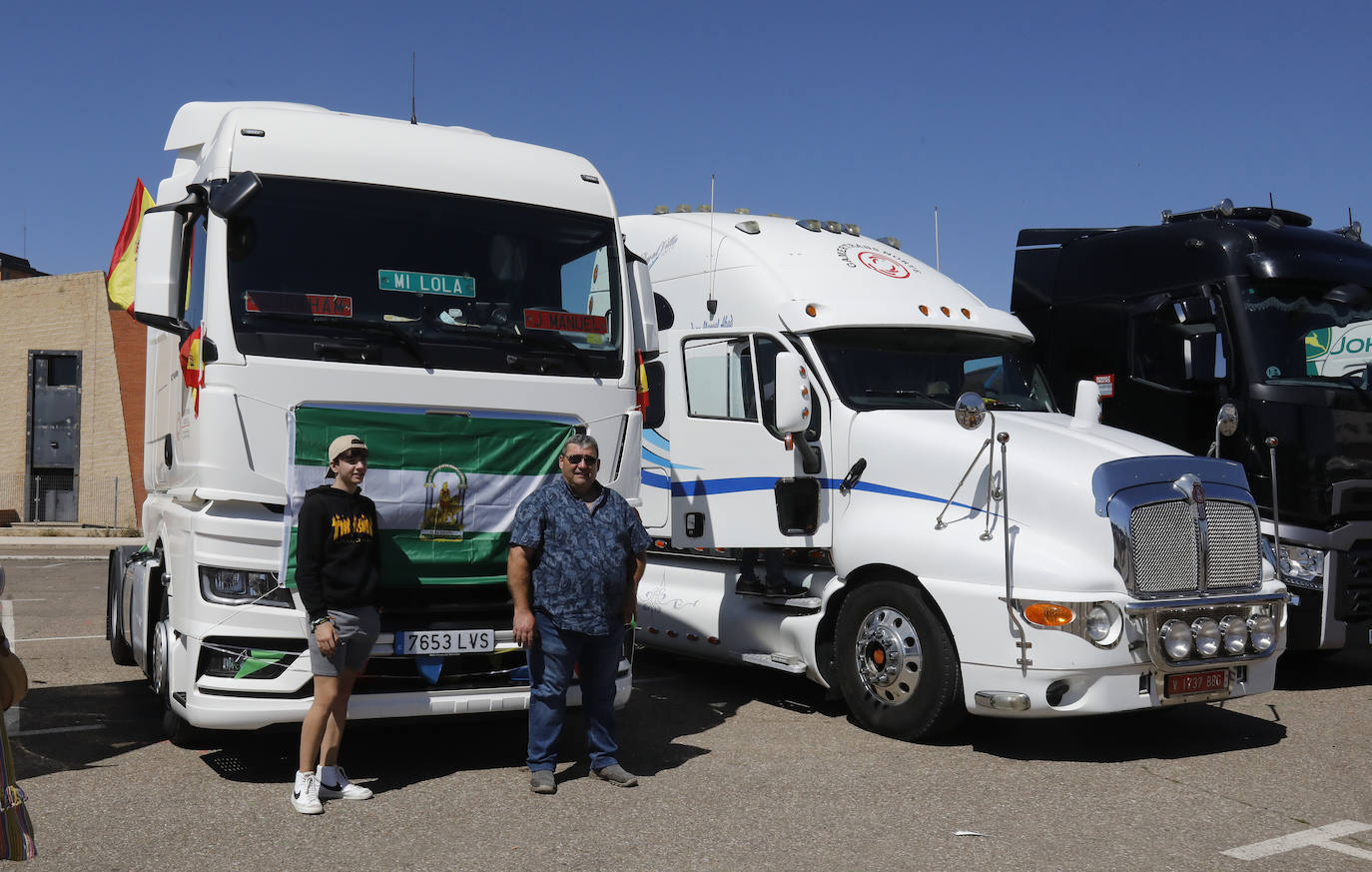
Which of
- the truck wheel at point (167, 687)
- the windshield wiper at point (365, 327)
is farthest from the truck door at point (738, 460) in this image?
the truck wheel at point (167, 687)

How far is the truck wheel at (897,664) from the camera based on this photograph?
7219mm

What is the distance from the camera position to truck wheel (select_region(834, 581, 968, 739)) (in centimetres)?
722

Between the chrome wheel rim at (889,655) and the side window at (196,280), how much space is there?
4.26 m

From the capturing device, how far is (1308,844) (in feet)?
18.2

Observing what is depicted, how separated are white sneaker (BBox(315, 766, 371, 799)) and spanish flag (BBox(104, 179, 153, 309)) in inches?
166

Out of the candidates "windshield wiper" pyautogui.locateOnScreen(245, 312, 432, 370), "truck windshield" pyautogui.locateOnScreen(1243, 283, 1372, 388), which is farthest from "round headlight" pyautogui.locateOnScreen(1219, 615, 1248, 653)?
"windshield wiper" pyautogui.locateOnScreen(245, 312, 432, 370)

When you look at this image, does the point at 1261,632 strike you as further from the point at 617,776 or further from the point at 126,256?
the point at 126,256

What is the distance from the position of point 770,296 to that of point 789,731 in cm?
301

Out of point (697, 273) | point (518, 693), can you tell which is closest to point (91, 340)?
point (697, 273)

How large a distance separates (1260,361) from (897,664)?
13.0ft

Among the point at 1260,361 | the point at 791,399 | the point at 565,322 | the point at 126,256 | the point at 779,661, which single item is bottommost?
the point at 779,661

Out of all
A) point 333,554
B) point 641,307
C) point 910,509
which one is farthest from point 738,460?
point 333,554

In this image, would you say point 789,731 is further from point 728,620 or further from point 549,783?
point 549,783

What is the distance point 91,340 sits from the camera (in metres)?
37.1
